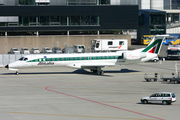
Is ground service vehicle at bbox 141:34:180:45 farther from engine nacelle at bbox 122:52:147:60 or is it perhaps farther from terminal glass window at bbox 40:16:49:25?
engine nacelle at bbox 122:52:147:60

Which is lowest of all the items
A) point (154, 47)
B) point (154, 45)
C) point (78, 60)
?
point (78, 60)

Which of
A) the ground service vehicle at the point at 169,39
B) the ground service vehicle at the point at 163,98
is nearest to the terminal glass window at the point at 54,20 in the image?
the ground service vehicle at the point at 169,39

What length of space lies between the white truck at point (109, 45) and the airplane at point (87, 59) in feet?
83.2

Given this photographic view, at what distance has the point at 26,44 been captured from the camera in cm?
7244

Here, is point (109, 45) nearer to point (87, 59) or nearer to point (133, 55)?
point (133, 55)

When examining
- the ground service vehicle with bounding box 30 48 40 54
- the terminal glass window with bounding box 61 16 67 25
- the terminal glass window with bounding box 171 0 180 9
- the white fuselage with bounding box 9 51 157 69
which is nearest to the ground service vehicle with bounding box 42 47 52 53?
the ground service vehicle with bounding box 30 48 40 54

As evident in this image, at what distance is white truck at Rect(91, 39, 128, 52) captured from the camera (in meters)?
70.4

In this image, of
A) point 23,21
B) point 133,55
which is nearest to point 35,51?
point 23,21

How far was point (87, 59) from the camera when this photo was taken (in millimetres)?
43469

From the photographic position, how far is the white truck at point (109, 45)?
7044 centimetres

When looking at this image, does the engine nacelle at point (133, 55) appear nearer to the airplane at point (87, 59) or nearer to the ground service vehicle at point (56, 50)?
the airplane at point (87, 59)

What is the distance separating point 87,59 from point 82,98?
17.4 meters

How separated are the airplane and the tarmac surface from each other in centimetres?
283

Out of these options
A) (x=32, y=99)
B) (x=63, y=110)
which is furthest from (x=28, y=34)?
(x=63, y=110)
